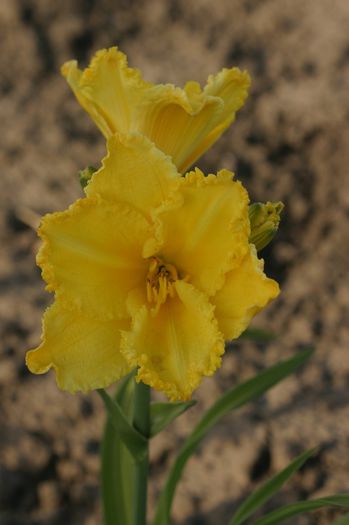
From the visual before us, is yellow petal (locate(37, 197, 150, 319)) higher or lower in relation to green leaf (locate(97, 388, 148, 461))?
higher

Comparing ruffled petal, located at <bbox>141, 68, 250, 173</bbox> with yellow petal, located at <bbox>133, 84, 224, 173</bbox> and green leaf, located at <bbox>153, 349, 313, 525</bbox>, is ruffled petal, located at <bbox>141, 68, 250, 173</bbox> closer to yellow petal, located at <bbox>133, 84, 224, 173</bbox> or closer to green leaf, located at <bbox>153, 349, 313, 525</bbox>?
yellow petal, located at <bbox>133, 84, 224, 173</bbox>

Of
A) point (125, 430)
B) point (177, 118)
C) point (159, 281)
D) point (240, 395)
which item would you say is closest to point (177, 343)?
point (159, 281)

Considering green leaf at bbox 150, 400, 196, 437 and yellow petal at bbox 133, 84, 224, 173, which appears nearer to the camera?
yellow petal at bbox 133, 84, 224, 173

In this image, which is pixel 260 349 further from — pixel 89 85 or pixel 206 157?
pixel 89 85

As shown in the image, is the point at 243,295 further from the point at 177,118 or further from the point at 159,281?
the point at 177,118

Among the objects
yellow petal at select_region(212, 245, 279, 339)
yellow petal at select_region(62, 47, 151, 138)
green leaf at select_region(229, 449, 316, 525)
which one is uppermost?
yellow petal at select_region(62, 47, 151, 138)

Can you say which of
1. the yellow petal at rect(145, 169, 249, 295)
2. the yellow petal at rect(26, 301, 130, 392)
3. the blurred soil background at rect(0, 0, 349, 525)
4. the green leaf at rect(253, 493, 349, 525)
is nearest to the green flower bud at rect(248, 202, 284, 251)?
the yellow petal at rect(145, 169, 249, 295)
